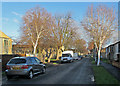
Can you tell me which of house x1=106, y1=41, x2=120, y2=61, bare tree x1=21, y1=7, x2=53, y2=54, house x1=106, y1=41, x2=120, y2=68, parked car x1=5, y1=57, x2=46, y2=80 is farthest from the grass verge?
bare tree x1=21, y1=7, x2=53, y2=54

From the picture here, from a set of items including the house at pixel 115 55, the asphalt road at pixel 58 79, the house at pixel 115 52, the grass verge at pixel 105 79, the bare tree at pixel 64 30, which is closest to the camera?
the grass verge at pixel 105 79

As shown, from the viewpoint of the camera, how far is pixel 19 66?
10625 millimetres

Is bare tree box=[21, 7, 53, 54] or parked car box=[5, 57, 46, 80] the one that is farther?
bare tree box=[21, 7, 53, 54]

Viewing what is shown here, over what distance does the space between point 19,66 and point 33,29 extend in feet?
51.3

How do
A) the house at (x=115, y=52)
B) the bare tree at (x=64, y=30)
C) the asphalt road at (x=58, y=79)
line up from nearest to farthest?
the asphalt road at (x=58, y=79)
the house at (x=115, y=52)
the bare tree at (x=64, y=30)

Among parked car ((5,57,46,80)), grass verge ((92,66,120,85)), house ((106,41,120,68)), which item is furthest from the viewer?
house ((106,41,120,68))

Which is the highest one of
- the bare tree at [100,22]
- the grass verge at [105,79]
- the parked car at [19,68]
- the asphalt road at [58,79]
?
the bare tree at [100,22]

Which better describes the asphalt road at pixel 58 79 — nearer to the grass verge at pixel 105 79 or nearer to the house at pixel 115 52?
the grass verge at pixel 105 79

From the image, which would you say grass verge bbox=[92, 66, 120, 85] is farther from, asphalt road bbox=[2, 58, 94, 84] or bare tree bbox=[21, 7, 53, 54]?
bare tree bbox=[21, 7, 53, 54]

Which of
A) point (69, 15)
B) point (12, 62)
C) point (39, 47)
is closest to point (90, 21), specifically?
point (39, 47)

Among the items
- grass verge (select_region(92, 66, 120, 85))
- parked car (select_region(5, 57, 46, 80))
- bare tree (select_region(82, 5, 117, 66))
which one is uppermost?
bare tree (select_region(82, 5, 117, 66))

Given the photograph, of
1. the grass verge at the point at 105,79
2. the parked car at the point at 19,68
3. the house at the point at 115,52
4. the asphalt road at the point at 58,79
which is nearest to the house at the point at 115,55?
the house at the point at 115,52

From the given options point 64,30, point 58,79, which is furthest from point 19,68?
point 64,30

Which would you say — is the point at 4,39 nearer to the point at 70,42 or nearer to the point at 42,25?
the point at 42,25
